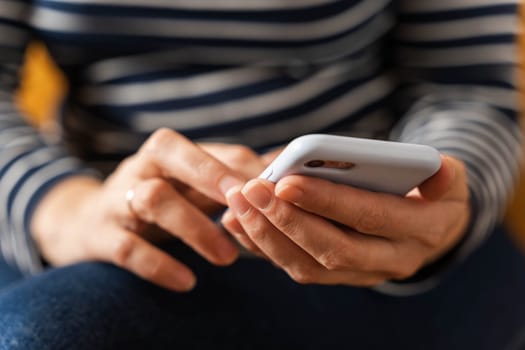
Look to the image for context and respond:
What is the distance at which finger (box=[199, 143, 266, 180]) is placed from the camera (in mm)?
443

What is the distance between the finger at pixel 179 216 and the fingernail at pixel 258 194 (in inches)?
4.2

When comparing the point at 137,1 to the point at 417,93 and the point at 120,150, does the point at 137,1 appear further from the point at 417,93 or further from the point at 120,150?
the point at 417,93

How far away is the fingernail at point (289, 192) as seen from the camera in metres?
0.34

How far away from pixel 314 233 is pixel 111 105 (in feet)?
0.96

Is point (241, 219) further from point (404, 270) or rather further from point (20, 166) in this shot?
point (20, 166)

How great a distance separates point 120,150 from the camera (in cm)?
61

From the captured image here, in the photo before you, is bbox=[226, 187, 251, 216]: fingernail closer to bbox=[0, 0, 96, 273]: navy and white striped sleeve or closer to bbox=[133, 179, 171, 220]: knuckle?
bbox=[133, 179, 171, 220]: knuckle

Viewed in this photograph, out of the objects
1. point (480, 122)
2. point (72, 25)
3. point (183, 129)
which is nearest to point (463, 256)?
point (480, 122)

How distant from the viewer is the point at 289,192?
34 centimetres

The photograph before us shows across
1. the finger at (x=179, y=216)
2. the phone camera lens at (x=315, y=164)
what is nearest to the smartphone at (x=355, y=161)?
the phone camera lens at (x=315, y=164)

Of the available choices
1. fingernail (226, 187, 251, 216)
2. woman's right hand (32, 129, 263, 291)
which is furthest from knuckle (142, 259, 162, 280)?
fingernail (226, 187, 251, 216)

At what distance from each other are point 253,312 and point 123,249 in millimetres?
101

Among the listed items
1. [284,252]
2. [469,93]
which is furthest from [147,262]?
[469,93]

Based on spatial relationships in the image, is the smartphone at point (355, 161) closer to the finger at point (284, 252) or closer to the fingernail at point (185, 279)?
the finger at point (284, 252)
